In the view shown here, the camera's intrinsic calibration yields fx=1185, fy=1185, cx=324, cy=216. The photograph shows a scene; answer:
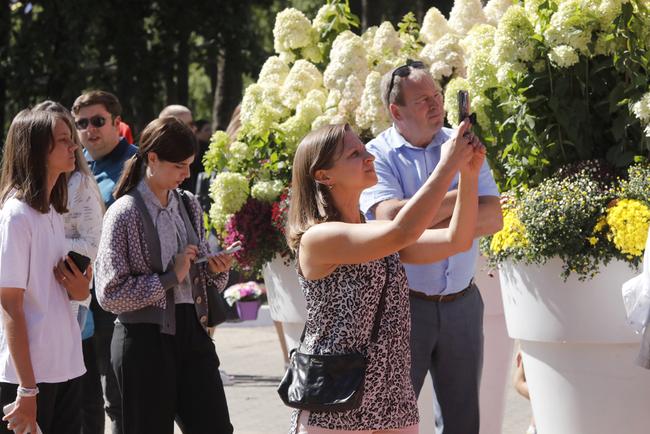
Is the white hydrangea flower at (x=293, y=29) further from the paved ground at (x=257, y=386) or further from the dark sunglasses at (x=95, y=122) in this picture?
the paved ground at (x=257, y=386)

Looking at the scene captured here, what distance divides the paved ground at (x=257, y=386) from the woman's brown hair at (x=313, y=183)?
3.76 m

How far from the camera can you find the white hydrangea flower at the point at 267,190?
22.6ft

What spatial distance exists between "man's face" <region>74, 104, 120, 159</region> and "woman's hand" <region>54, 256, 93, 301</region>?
2194 millimetres

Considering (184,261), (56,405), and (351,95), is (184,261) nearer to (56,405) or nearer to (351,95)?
(56,405)

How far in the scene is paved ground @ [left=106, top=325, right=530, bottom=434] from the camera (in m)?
7.54

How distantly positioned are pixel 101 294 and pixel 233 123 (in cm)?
388

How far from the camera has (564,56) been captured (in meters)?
5.61

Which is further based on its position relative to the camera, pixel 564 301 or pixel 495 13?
pixel 495 13

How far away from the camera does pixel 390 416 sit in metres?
3.65

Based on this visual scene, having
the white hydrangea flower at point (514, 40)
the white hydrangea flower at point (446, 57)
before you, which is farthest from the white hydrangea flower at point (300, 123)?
the white hydrangea flower at point (514, 40)

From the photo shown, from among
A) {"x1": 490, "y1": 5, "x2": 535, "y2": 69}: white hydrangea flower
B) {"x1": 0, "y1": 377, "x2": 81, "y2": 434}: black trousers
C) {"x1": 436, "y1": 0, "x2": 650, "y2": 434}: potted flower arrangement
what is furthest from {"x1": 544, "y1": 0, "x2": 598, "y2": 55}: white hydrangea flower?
{"x1": 0, "y1": 377, "x2": 81, "y2": 434}: black trousers

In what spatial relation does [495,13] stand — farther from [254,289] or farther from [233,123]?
[254,289]

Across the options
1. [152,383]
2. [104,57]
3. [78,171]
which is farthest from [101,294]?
[104,57]

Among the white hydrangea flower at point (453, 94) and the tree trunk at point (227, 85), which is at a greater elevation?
the tree trunk at point (227, 85)
